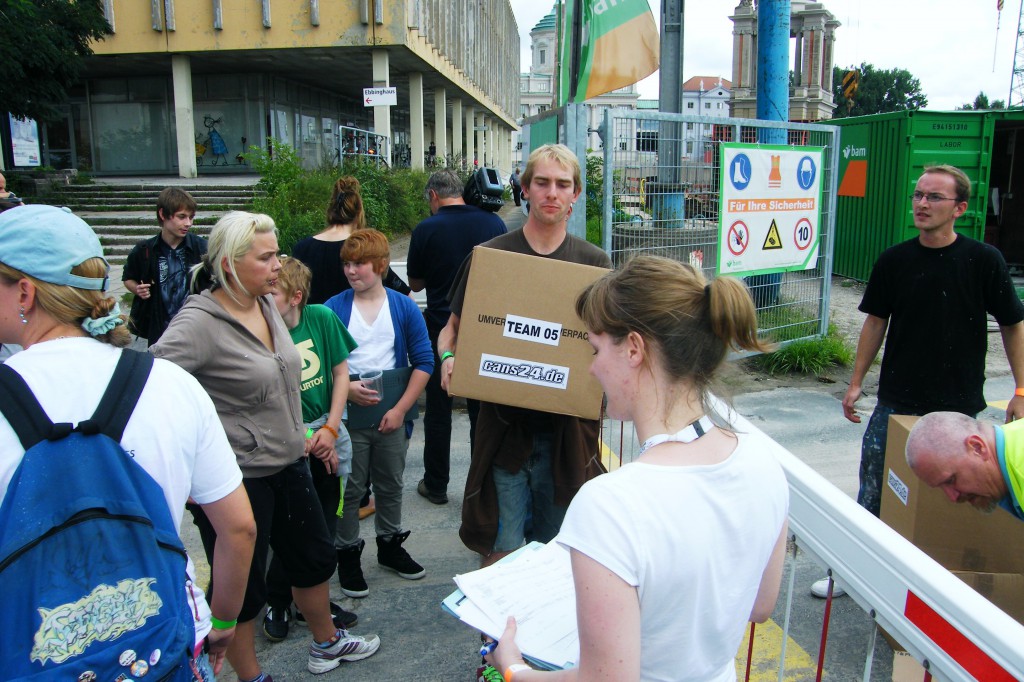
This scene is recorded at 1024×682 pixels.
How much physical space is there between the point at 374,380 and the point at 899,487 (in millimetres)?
2316

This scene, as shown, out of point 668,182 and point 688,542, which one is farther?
point 668,182

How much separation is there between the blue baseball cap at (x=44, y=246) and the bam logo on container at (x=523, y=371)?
137 centimetres

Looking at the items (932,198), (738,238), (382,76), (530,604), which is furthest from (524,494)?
(382,76)

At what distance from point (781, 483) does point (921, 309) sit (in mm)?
2658

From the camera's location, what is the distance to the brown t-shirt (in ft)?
9.34

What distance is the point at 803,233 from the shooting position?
23.8ft

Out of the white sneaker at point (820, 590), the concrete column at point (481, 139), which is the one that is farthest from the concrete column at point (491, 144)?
the white sneaker at point (820, 590)

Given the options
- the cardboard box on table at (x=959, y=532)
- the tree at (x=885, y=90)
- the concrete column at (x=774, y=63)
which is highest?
the tree at (x=885, y=90)

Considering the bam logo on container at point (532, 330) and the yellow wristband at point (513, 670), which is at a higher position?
the bam logo on container at point (532, 330)

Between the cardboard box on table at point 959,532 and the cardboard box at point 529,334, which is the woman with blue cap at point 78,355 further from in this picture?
the cardboard box on table at point 959,532

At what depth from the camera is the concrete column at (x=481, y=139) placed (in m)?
48.4

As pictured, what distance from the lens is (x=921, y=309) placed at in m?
3.58

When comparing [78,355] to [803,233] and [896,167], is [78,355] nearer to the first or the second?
[803,233]

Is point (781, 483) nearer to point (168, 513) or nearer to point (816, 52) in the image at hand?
point (168, 513)
